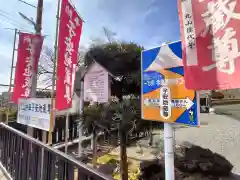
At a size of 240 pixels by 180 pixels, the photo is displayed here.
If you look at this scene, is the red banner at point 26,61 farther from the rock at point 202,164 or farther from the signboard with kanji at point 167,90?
the rock at point 202,164

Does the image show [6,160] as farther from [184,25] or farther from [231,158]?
[231,158]

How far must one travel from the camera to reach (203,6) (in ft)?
3.73

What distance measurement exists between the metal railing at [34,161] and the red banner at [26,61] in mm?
1303

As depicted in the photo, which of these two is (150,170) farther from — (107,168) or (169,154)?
(169,154)

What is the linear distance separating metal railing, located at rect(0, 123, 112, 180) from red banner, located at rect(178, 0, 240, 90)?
77 cm

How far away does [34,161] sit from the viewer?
69.9 inches

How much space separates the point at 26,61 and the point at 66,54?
1.66 meters

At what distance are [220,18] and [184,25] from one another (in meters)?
0.23

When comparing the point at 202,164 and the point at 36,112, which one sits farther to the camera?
the point at 36,112

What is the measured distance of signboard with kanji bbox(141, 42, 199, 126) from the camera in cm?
129

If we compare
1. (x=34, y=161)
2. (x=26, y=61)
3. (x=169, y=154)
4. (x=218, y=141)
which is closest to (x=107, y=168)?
(x=34, y=161)

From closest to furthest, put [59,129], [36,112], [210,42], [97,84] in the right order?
[210,42]
[36,112]
[97,84]
[59,129]

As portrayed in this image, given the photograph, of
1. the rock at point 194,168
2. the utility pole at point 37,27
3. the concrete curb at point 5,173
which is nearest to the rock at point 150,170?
the rock at point 194,168

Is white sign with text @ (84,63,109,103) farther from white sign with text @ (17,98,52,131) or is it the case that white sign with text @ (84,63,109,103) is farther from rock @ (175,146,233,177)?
rock @ (175,146,233,177)
